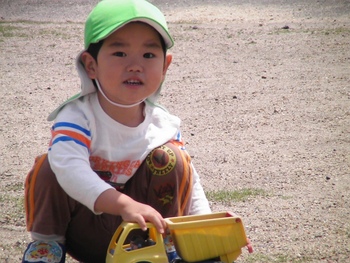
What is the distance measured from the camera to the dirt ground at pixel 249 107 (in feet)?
11.4

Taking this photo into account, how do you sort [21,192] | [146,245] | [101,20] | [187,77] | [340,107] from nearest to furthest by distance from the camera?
[146,245] → [101,20] → [21,192] → [340,107] → [187,77]

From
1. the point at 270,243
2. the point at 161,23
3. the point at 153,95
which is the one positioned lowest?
the point at 270,243

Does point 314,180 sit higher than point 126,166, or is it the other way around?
point 126,166

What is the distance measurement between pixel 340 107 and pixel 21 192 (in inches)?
95.4

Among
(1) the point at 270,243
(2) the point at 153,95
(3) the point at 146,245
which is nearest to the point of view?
(3) the point at 146,245

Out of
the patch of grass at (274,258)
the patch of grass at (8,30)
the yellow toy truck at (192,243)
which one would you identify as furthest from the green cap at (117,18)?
the patch of grass at (8,30)

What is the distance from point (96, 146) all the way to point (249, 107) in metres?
2.60

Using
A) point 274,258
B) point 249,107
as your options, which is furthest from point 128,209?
point 249,107

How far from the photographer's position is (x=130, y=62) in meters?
2.67

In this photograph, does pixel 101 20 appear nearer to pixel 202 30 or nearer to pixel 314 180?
pixel 314 180

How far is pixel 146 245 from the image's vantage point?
2422 mm

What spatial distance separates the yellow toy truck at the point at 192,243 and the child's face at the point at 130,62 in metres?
0.54

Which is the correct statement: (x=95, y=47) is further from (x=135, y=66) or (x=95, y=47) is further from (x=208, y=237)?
(x=208, y=237)

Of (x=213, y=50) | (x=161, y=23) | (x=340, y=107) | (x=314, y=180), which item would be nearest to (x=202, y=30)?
(x=213, y=50)
